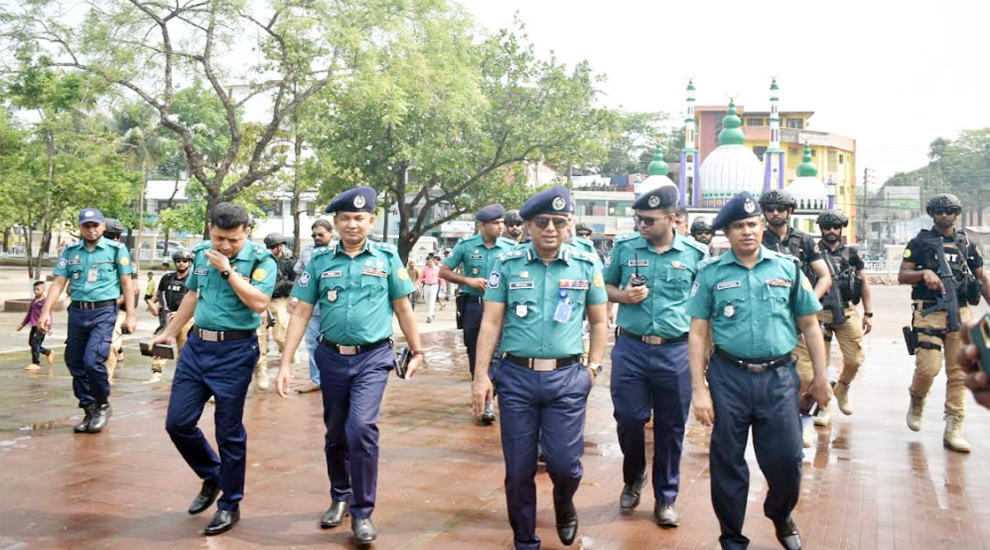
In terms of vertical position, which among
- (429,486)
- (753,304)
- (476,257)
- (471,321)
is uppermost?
(476,257)

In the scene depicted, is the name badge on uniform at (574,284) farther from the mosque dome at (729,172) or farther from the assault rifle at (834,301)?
the mosque dome at (729,172)

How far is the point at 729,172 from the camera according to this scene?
36250 millimetres

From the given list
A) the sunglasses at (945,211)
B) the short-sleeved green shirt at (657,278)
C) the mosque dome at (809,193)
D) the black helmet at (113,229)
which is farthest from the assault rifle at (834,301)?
the mosque dome at (809,193)

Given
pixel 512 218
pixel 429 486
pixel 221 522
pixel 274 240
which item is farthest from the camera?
pixel 274 240

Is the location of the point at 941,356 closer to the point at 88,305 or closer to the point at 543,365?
the point at 543,365

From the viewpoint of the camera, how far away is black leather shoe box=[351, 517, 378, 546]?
4.57 meters

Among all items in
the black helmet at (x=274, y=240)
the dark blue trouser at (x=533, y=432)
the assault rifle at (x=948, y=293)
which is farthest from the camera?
the black helmet at (x=274, y=240)

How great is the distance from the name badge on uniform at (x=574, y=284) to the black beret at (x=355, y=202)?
1219 mm

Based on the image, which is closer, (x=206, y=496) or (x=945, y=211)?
(x=206, y=496)

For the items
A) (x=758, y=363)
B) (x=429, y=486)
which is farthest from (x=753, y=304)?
(x=429, y=486)

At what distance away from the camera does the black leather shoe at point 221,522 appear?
475 centimetres

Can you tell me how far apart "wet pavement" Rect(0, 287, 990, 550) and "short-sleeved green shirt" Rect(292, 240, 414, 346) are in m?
1.12

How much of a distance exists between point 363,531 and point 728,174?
111 ft

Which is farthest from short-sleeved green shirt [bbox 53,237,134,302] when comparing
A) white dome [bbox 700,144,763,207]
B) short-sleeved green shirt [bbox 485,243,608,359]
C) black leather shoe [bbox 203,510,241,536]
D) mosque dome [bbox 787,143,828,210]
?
mosque dome [bbox 787,143,828,210]
